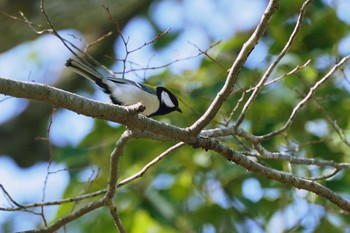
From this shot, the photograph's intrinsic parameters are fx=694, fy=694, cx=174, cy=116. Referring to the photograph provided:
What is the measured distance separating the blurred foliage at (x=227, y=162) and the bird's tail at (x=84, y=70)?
582 mm

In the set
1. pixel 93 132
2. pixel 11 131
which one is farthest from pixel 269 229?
pixel 11 131

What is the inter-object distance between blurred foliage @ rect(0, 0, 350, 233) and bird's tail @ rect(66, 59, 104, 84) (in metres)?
0.58

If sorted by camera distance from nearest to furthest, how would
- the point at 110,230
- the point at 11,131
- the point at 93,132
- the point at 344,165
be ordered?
the point at 344,165, the point at 110,230, the point at 93,132, the point at 11,131

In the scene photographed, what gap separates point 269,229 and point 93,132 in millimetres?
1469

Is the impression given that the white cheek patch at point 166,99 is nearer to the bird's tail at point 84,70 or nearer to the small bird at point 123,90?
the small bird at point 123,90

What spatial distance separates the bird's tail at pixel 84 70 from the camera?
3893mm

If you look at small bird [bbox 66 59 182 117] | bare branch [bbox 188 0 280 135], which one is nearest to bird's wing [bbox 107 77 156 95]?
small bird [bbox 66 59 182 117]

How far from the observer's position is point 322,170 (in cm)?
488

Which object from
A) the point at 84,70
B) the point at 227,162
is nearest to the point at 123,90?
the point at 84,70

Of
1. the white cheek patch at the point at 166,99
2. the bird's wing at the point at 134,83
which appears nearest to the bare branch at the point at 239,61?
the bird's wing at the point at 134,83

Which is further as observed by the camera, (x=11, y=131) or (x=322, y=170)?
(x=11, y=131)

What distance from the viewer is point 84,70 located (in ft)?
13.3

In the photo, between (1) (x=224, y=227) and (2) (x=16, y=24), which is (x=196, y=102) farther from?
(2) (x=16, y=24)

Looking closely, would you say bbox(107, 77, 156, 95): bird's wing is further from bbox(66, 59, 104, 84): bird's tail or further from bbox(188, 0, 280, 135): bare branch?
bbox(188, 0, 280, 135): bare branch
